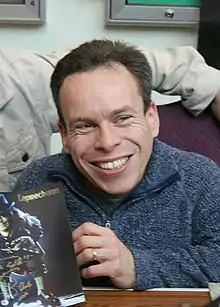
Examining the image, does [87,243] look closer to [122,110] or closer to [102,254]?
[102,254]

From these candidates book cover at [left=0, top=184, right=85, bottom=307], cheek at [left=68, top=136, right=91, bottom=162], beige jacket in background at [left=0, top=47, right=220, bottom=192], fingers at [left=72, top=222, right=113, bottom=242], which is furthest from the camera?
beige jacket in background at [left=0, top=47, right=220, bottom=192]

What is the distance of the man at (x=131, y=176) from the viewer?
1066 mm

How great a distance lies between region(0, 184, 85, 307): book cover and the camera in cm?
88

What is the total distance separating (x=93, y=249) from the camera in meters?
0.98

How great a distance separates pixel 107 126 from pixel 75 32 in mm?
1109

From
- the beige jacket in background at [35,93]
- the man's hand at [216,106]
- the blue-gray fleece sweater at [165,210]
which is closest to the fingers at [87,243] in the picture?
the blue-gray fleece sweater at [165,210]

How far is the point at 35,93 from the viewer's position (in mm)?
1512

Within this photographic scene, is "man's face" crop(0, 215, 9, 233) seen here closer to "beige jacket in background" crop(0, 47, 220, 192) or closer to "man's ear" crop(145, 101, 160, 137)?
"man's ear" crop(145, 101, 160, 137)

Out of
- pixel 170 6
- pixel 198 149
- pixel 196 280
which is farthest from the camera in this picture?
pixel 170 6

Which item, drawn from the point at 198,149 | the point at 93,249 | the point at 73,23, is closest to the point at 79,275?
the point at 93,249

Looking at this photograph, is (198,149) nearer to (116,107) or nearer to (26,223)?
(116,107)

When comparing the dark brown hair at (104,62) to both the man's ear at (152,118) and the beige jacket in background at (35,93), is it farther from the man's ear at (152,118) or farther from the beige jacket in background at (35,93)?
the beige jacket in background at (35,93)

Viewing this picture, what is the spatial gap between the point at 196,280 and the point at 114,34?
1.24 m

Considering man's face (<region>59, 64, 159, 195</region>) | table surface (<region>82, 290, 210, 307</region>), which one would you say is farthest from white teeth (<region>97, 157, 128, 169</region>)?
table surface (<region>82, 290, 210, 307</region>)
